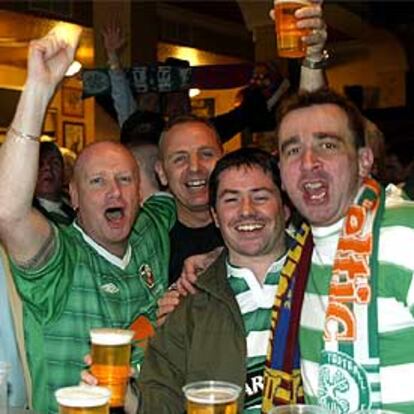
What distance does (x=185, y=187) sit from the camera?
10.9 ft

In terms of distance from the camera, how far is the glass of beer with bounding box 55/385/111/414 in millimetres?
1637

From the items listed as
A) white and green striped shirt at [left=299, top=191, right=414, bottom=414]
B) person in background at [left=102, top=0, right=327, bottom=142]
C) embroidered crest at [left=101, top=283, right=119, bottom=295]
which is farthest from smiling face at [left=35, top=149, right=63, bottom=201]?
white and green striped shirt at [left=299, top=191, right=414, bottom=414]

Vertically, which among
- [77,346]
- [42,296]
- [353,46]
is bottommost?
[77,346]

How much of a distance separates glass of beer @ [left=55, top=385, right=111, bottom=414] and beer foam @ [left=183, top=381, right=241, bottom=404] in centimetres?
16

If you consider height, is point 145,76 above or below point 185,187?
above

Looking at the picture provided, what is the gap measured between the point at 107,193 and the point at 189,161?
492mm

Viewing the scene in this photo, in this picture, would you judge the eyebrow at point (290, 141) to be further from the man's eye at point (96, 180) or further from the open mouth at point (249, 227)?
the man's eye at point (96, 180)

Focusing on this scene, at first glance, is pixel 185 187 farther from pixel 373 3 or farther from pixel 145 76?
pixel 373 3

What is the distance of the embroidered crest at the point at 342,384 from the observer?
6.51ft

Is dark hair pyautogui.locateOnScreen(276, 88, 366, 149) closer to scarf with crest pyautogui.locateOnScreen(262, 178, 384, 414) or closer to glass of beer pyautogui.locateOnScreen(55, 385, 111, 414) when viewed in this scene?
scarf with crest pyautogui.locateOnScreen(262, 178, 384, 414)

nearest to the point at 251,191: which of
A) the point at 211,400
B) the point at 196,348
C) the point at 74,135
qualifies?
the point at 196,348

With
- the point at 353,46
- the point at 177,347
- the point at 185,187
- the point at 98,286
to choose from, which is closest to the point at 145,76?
the point at 185,187

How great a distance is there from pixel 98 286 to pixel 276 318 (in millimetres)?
692

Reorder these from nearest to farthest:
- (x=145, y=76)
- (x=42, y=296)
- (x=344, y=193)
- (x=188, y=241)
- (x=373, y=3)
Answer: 1. (x=344, y=193)
2. (x=42, y=296)
3. (x=188, y=241)
4. (x=145, y=76)
5. (x=373, y=3)
